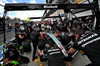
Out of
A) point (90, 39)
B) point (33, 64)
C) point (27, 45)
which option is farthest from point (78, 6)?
point (27, 45)

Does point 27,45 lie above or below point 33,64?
above

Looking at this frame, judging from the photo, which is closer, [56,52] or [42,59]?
[56,52]

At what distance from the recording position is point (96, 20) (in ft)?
5.96

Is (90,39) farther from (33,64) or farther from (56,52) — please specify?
(33,64)

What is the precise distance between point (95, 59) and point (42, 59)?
2.13 m

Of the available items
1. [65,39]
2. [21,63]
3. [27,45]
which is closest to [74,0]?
[65,39]

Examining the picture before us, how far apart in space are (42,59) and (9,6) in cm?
229

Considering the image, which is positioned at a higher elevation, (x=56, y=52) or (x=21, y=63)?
(x=56, y=52)

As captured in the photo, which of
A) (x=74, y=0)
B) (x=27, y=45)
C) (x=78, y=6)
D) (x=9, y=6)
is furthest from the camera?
(x=74, y=0)

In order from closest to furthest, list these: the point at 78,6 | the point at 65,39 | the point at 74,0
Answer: the point at 78,6
the point at 65,39
the point at 74,0

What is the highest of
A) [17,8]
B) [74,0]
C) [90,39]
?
[74,0]

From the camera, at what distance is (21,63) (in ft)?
9.09

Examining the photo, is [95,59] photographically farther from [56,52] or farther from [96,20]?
[96,20]

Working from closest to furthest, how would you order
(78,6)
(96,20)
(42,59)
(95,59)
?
(95,59) < (78,6) < (96,20) < (42,59)
